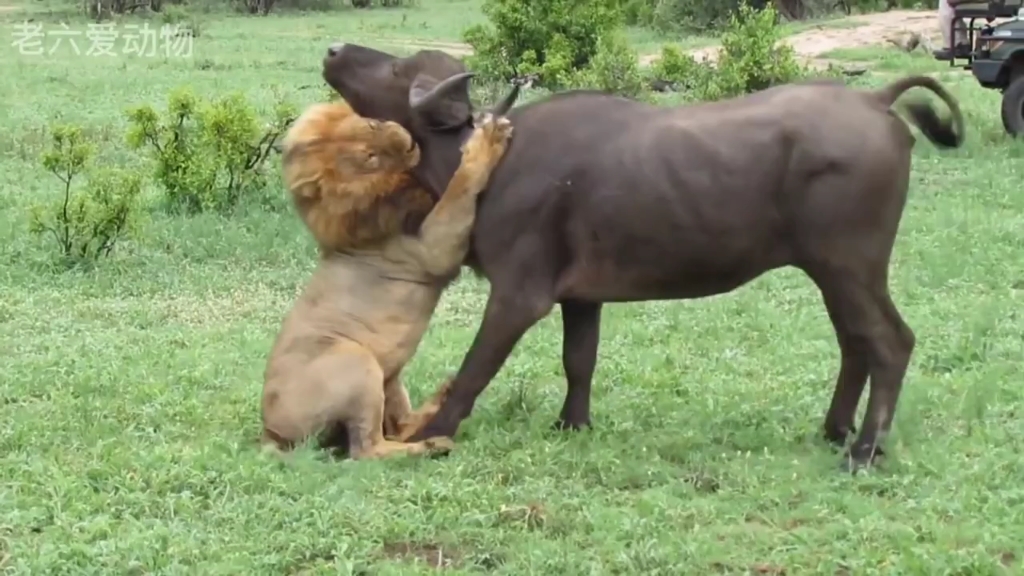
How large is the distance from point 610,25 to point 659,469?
13.6 metres

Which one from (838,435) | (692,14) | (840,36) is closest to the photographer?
(838,435)

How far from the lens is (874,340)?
4.90m

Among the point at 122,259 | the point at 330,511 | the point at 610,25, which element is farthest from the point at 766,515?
the point at 610,25

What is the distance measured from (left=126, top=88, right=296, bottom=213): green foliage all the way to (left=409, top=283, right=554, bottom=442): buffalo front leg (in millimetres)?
5115

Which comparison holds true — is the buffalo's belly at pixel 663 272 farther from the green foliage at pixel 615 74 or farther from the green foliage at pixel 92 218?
the green foliage at pixel 615 74

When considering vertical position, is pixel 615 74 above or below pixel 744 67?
below

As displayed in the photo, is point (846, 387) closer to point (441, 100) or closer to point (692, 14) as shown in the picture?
point (441, 100)

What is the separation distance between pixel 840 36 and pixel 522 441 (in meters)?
19.2

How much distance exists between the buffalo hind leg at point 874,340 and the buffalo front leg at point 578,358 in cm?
94

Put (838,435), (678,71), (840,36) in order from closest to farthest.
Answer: (838,435), (678,71), (840,36)

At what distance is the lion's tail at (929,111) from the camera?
4.91 m

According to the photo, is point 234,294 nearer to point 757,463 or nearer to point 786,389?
point 786,389

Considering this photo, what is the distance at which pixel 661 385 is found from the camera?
6020 mm

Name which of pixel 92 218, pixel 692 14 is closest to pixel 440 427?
pixel 92 218
